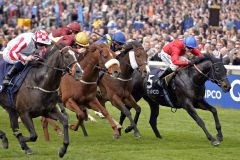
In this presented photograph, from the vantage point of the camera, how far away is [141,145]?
45.6 ft

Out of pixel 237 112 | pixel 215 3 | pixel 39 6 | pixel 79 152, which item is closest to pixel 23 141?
pixel 79 152

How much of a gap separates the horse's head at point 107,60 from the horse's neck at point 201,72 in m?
1.48

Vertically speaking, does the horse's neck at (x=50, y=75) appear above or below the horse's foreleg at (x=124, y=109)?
above

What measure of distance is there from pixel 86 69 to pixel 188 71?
195 centimetres

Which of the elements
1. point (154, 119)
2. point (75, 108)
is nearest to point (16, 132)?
A: point (75, 108)

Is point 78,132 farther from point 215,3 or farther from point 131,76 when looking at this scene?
point 215,3

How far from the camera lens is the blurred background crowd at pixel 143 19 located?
2356 cm

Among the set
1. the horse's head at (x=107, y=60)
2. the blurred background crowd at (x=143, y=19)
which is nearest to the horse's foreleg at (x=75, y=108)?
the horse's head at (x=107, y=60)

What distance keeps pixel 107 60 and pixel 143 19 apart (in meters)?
17.6

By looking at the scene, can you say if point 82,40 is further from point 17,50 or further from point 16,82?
point 16,82

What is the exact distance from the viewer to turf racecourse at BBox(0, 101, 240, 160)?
1253 centimetres

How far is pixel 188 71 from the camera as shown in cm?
1485

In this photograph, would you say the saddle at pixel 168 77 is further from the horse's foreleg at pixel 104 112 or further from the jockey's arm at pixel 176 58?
the horse's foreleg at pixel 104 112

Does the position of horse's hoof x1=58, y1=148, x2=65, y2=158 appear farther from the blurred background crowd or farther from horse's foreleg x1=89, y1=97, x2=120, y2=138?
the blurred background crowd
